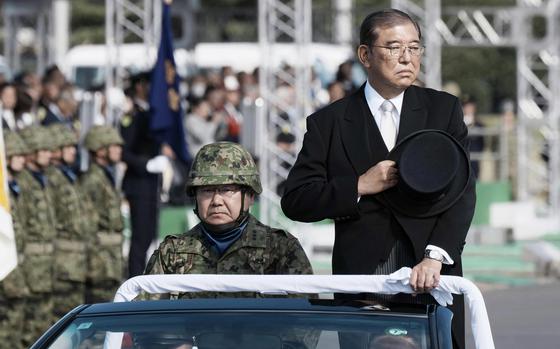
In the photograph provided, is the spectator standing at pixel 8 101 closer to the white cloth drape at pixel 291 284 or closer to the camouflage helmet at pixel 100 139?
the camouflage helmet at pixel 100 139

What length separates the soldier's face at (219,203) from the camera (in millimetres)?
6160

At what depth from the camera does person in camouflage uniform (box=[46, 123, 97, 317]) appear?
502 inches

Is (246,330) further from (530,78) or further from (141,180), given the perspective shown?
(530,78)

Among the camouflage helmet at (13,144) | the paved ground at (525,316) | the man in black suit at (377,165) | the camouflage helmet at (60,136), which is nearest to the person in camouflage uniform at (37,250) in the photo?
the camouflage helmet at (13,144)

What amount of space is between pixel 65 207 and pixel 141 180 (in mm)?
2979

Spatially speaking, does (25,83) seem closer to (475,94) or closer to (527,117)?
(527,117)

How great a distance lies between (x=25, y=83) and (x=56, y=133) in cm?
685

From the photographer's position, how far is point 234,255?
617 centimetres

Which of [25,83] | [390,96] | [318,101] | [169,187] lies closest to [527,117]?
[318,101]

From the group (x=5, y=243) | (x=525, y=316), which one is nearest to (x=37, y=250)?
(x=5, y=243)

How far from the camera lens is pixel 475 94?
53.2 metres

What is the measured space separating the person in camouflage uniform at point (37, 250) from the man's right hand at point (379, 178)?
21.2ft

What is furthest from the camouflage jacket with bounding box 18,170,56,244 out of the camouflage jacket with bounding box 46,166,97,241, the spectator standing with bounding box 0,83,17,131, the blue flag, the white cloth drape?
the white cloth drape

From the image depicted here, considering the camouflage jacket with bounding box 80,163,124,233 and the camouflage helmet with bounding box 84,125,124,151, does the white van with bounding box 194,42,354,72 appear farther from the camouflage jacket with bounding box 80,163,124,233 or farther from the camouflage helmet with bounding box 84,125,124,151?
the camouflage jacket with bounding box 80,163,124,233
